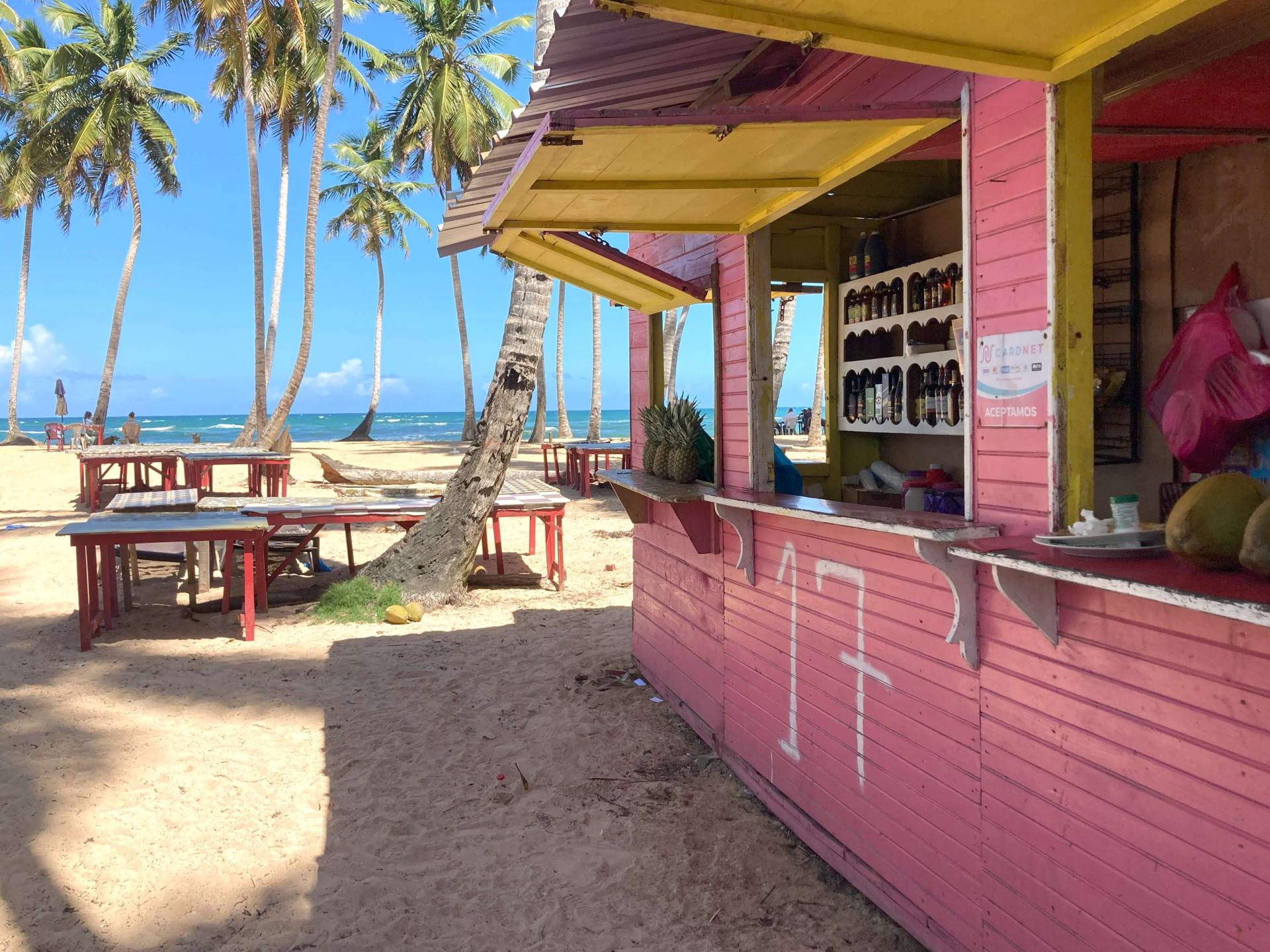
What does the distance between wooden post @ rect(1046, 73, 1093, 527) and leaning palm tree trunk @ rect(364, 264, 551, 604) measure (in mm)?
6808

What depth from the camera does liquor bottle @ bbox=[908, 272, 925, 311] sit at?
5281 millimetres

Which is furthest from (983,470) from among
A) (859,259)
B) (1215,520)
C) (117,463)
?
(117,463)

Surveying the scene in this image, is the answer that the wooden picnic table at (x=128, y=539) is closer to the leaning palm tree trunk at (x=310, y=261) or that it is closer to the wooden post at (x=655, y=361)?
the wooden post at (x=655, y=361)

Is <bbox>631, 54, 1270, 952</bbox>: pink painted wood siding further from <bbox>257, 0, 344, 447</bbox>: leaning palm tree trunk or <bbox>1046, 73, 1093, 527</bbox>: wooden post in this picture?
<bbox>257, 0, 344, 447</bbox>: leaning palm tree trunk

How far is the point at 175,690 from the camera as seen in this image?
21.2 feet

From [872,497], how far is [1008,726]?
3.05m

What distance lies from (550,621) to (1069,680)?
655 cm

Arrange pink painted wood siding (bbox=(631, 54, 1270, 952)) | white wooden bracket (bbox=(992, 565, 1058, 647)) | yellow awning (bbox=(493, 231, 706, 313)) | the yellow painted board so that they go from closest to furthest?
pink painted wood siding (bbox=(631, 54, 1270, 952)) → white wooden bracket (bbox=(992, 565, 1058, 647)) → the yellow painted board → yellow awning (bbox=(493, 231, 706, 313))

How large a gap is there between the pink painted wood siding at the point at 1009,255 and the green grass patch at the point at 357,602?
6939 mm

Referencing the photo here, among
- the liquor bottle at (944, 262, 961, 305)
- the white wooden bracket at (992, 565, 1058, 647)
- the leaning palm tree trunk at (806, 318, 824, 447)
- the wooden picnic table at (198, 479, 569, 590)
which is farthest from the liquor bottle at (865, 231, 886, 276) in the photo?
the leaning palm tree trunk at (806, 318, 824, 447)

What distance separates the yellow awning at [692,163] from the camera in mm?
3010

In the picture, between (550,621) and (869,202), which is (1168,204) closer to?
(869,202)

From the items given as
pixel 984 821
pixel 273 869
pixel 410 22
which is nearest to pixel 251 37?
pixel 410 22

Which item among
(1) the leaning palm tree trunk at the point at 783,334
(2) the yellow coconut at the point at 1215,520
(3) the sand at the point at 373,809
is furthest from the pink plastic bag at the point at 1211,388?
(1) the leaning palm tree trunk at the point at 783,334
